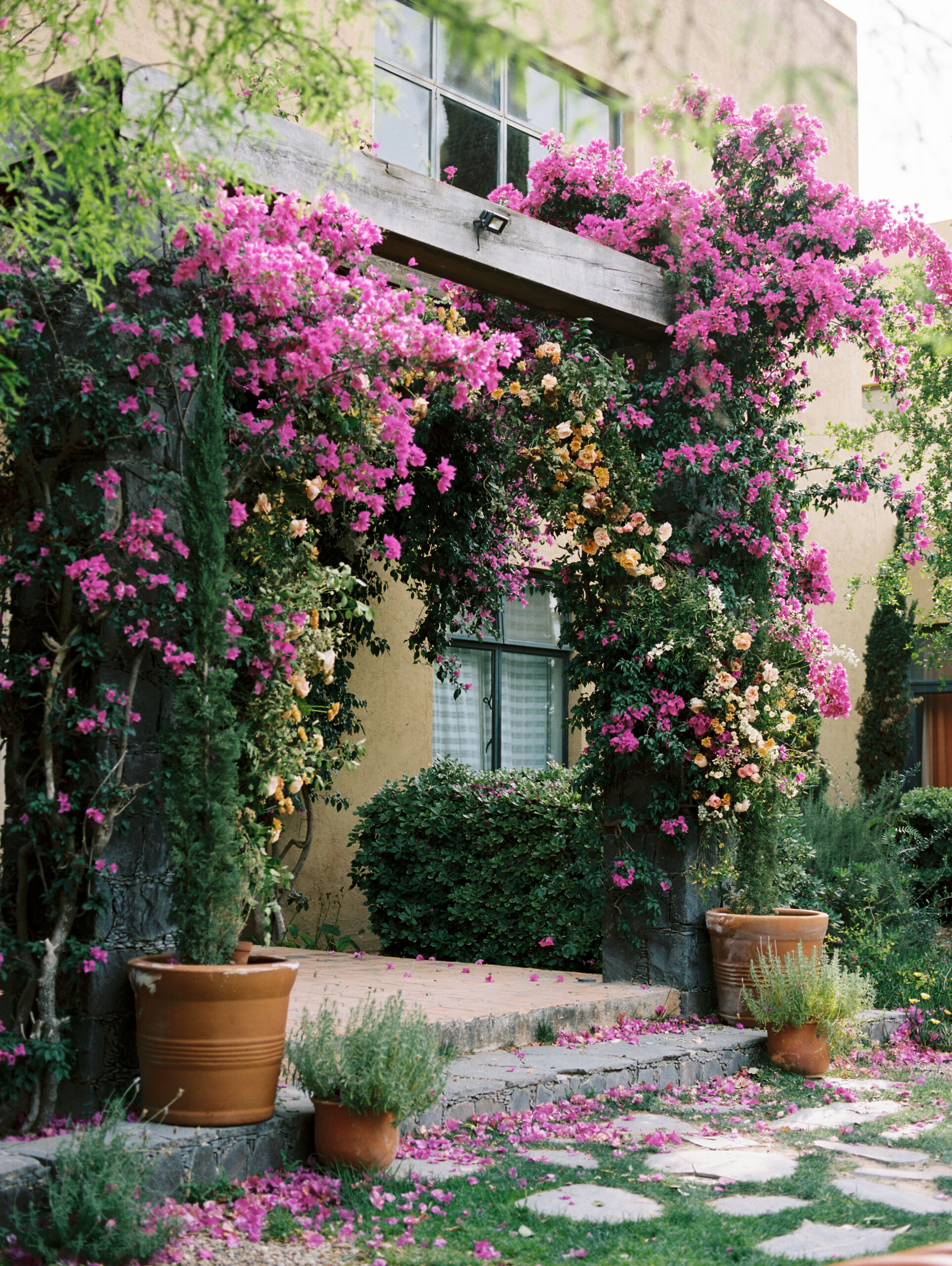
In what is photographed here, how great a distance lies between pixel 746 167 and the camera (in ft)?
20.9

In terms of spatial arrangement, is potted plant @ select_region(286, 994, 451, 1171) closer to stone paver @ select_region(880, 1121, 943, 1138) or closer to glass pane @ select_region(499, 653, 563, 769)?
stone paver @ select_region(880, 1121, 943, 1138)

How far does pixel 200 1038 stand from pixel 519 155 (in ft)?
23.6

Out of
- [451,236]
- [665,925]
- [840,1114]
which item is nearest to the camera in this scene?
[840,1114]

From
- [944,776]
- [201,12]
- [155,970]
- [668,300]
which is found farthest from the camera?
[944,776]

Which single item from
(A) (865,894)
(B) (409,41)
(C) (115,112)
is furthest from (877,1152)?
(B) (409,41)

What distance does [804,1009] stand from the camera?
17.9ft

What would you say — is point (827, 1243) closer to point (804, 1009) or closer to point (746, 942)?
point (804, 1009)

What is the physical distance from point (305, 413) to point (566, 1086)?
2761mm

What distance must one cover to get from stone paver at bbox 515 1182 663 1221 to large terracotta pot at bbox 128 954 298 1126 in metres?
0.91

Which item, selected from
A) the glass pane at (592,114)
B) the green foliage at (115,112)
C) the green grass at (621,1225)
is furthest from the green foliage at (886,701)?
the green foliage at (115,112)

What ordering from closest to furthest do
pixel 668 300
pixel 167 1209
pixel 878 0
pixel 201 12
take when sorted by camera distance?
pixel 878 0 < pixel 201 12 < pixel 167 1209 < pixel 668 300

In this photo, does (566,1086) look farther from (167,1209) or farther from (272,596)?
(272,596)

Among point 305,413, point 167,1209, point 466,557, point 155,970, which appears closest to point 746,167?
point 466,557

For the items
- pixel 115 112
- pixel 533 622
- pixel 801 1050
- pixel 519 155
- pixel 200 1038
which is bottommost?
pixel 801 1050
